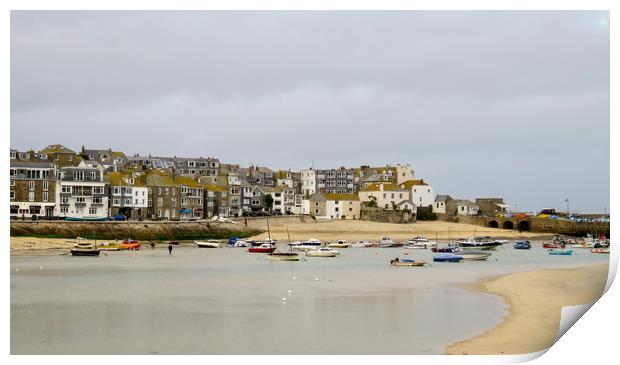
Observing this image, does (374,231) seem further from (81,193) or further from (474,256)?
(474,256)

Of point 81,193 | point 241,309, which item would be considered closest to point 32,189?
point 81,193

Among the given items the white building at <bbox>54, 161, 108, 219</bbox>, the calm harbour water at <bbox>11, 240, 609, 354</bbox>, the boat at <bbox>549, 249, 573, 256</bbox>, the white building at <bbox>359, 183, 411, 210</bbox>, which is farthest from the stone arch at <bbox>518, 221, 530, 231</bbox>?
the calm harbour water at <bbox>11, 240, 609, 354</bbox>

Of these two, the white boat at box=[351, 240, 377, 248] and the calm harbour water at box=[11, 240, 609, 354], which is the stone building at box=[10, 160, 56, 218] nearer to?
the calm harbour water at box=[11, 240, 609, 354]

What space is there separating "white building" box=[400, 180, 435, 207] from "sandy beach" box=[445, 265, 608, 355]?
156 feet

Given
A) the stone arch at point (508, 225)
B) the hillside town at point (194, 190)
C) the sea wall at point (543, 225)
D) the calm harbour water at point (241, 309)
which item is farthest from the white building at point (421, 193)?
the calm harbour water at point (241, 309)

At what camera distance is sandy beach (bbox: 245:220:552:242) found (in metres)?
62.6

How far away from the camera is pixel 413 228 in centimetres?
7131

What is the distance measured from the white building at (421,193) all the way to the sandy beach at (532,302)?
4747 cm

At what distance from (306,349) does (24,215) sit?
1513 inches

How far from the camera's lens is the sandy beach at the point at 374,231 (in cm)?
6259

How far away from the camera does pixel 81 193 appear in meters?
56.2

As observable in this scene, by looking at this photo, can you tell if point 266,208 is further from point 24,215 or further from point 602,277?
point 602,277

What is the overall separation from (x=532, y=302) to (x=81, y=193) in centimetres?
4091
